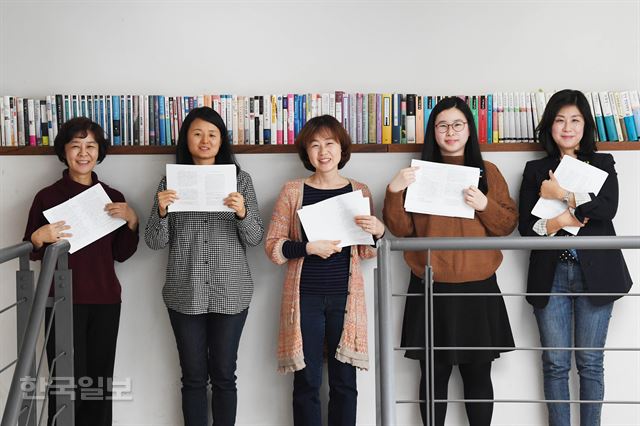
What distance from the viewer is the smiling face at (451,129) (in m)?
2.91

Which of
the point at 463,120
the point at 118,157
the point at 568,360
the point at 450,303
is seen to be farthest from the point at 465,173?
the point at 118,157

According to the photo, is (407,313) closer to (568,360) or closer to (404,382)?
(404,382)

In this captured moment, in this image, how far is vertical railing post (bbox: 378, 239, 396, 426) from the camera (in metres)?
1.95

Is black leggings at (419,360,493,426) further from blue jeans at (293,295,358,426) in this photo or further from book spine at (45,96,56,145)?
book spine at (45,96,56,145)

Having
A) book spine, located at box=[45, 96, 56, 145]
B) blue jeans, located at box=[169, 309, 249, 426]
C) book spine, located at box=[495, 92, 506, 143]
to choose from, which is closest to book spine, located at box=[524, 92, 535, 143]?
book spine, located at box=[495, 92, 506, 143]

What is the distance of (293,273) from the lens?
9.63 feet

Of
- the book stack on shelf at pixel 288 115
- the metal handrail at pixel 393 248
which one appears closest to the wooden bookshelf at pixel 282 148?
the book stack on shelf at pixel 288 115

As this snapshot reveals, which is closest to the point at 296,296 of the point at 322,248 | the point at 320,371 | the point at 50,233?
the point at 322,248

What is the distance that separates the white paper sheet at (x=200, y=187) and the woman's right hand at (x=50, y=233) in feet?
1.50

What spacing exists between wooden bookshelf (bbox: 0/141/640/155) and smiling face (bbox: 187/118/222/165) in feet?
0.64

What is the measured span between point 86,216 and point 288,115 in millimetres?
953

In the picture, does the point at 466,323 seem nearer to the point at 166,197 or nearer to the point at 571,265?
the point at 571,265

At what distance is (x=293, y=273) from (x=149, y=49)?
48.8 inches

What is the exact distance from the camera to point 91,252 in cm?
298
